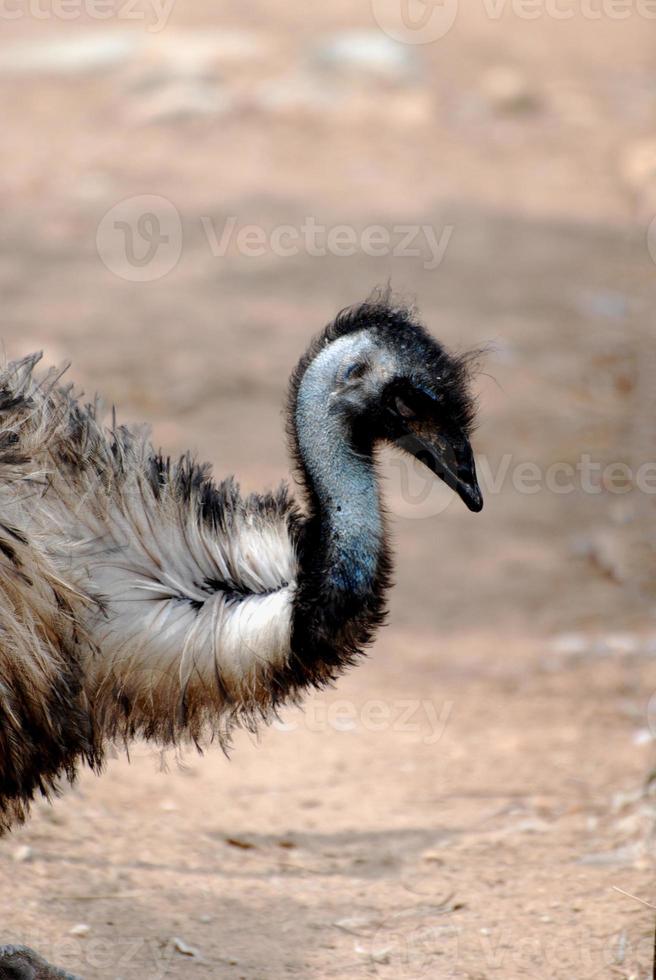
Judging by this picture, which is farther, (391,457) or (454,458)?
(391,457)

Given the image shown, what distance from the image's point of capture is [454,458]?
13.2 ft

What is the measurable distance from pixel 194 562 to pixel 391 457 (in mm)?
5163

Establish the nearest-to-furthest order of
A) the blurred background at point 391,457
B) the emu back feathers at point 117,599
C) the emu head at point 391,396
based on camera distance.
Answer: the emu back feathers at point 117,599 < the emu head at point 391,396 < the blurred background at point 391,457

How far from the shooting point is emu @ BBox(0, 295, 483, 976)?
3.81 metres

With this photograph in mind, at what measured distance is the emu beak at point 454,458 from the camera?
4.02 metres

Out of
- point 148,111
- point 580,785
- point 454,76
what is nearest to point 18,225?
point 148,111

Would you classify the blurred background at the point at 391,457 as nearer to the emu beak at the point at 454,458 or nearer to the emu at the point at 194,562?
the emu at the point at 194,562

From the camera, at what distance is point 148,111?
13641 millimetres

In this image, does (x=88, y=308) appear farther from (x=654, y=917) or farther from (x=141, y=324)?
(x=654, y=917)

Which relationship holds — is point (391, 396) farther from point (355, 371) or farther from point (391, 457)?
point (391, 457)

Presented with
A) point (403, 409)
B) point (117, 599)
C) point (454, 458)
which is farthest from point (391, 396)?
point (117, 599)

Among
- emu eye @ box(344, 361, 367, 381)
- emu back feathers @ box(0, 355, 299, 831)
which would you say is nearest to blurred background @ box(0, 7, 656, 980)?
emu back feathers @ box(0, 355, 299, 831)

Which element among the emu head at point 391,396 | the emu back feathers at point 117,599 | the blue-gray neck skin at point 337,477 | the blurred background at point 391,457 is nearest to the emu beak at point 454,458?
the emu head at point 391,396

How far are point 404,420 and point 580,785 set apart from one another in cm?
247
